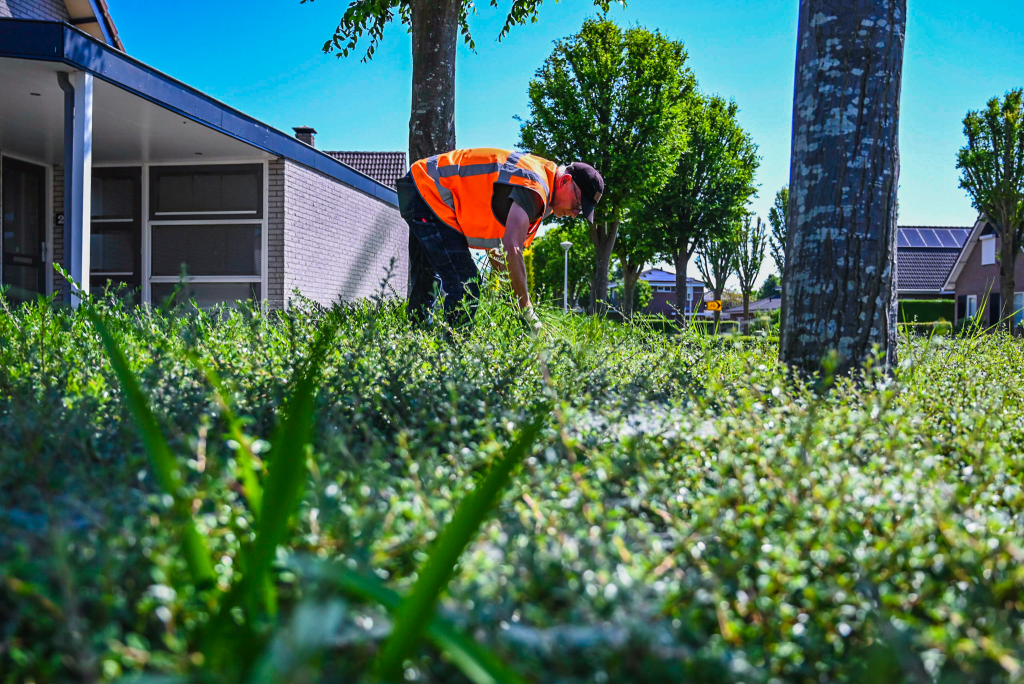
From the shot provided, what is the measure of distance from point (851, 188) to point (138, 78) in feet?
25.8

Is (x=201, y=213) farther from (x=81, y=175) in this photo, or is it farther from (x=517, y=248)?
(x=517, y=248)

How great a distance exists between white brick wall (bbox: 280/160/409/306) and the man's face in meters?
5.57

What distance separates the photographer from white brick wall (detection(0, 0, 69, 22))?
10273 millimetres

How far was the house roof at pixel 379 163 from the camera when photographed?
2022 cm

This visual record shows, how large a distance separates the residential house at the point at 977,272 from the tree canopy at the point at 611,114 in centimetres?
1690

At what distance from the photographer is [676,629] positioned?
973 millimetres

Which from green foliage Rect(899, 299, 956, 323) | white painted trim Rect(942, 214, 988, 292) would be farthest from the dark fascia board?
white painted trim Rect(942, 214, 988, 292)

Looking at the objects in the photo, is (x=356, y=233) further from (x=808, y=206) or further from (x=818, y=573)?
(x=818, y=573)

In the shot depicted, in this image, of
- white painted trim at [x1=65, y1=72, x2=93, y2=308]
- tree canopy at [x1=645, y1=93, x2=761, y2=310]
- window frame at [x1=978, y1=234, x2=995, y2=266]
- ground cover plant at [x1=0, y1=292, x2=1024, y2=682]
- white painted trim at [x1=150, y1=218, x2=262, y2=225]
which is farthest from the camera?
window frame at [x1=978, y1=234, x2=995, y2=266]

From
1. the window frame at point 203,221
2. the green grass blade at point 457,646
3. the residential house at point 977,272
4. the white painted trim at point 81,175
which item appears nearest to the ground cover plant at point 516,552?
the green grass blade at point 457,646

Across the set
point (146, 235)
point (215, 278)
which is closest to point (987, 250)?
Result: point (215, 278)

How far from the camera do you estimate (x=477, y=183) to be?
4.24 m

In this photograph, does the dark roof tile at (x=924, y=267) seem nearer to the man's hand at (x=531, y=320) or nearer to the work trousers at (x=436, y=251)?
the work trousers at (x=436, y=251)

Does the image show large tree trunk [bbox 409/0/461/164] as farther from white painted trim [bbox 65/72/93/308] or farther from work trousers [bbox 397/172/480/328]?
white painted trim [bbox 65/72/93/308]
